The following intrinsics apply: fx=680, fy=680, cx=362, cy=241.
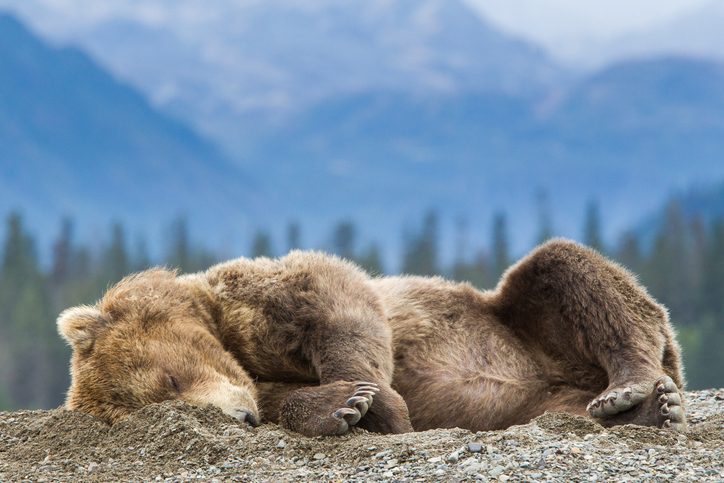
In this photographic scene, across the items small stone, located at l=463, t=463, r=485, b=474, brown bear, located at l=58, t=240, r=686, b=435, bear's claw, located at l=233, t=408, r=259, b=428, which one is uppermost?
brown bear, located at l=58, t=240, r=686, b=435

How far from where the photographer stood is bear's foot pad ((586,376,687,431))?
16.0 ft

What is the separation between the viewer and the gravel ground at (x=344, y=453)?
12.5 ft

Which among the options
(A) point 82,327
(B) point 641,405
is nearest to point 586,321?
(B) point 641,405

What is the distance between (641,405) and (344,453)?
7.61 ft

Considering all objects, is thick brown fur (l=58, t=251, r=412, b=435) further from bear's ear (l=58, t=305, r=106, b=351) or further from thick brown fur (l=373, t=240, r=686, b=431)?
thick brown fur (l=373, t=240, r=686, b=431)

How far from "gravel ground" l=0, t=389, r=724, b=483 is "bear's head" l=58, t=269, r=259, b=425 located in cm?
16

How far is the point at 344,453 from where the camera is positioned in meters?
4.26

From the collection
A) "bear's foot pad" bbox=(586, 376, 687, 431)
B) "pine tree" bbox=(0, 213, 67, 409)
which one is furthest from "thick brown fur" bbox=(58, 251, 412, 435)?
"pine tree" bbox=(0, 213, 67, 409)

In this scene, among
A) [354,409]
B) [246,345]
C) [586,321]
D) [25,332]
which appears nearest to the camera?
[354,409]

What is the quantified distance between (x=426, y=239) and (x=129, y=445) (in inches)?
1648

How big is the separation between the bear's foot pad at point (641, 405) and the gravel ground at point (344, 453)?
227mm

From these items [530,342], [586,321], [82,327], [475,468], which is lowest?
[475,468]

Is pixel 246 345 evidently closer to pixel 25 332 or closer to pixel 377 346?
pixel 377 346

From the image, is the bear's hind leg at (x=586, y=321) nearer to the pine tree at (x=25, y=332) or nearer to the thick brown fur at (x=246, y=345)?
the thick brown fur at (x=246, y=345)
